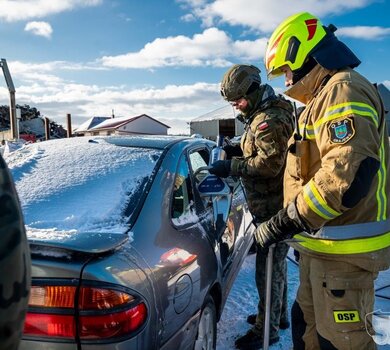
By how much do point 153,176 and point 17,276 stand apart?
143 cm

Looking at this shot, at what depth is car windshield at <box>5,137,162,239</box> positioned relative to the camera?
5.82 feet

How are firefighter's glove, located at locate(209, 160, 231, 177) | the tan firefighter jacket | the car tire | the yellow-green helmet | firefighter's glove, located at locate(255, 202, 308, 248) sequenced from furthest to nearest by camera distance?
firefighter's glove, located at locate(209, 160, 231, 177) < the car tire < the yellow-green helmet < firefighter's glove, located at locate(255, 202, 308, 248) < the tan firefighter jacket

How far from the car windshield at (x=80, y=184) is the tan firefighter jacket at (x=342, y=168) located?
833 mm

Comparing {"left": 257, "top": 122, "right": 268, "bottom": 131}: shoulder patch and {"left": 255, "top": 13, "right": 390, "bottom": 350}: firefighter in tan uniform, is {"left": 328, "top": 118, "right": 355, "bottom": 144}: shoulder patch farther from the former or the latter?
{"left": 257, "top": 122, "right": 268, "bottom": 131}: shoulder patch

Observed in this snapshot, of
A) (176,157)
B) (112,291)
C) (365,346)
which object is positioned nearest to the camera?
(112,291)

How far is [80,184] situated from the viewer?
6.87 ft

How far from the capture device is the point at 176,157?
95.1 inches

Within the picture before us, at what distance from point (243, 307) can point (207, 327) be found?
139 centimetres

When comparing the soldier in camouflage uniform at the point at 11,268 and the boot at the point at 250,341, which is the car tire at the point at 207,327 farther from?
the soldier in camouflage uniform at the point at 11,268

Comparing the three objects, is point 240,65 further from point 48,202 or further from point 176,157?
point 48,202

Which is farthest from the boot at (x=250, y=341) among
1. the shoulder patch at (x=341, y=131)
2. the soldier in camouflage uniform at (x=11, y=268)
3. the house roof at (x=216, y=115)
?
the house roof at (x=216, y=115)

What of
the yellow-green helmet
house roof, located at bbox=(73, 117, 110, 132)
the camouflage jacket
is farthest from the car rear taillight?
house roof, located at bbox=(73, 117, 110, 132)

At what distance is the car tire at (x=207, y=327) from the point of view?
233 centimetres

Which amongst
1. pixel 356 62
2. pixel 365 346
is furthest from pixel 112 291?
pixel 356 62
